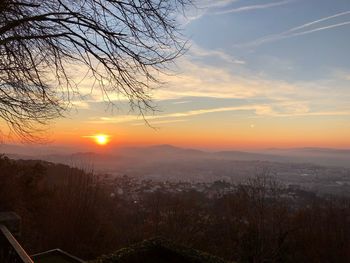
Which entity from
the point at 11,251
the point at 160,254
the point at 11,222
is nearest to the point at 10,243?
the point at 11,251

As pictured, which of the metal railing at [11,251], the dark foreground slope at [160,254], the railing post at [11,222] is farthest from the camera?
the dark foreground slope at [160,254]

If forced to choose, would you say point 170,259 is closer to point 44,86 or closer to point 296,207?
point 44,86

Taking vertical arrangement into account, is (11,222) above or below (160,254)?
above

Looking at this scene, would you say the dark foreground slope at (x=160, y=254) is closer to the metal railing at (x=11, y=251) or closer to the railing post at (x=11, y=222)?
the railing post at (x=11, y=222)

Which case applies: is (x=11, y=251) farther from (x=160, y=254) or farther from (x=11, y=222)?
(x=160, y=254)

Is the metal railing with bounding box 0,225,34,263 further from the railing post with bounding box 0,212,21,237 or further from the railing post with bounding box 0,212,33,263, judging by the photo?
the railing post with bounding box 0,212,21,237

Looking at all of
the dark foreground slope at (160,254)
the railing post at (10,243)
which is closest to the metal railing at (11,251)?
the railing post at (10,243)

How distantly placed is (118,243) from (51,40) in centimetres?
1481

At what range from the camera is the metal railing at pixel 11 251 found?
13.9 ft

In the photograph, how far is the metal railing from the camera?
13.9 ft

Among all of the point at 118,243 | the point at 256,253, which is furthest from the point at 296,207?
the point at 118,243

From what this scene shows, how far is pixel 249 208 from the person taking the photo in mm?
16844

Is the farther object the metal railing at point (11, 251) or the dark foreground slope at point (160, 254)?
the dark foreground slope at point (160, 254)

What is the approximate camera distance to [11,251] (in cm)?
459
